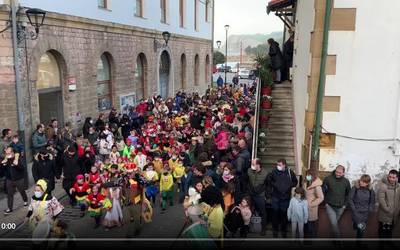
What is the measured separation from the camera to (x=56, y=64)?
1510 centimetres

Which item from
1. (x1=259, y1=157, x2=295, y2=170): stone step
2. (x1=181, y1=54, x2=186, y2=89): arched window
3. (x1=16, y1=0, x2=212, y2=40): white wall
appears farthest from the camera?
(x1=181, y1=54, x2=186, y2=89): arched window

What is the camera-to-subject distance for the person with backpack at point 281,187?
796cm

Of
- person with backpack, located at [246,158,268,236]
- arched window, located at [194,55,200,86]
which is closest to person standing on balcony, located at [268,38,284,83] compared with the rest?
person with backpack, located at [246,158,268,236]

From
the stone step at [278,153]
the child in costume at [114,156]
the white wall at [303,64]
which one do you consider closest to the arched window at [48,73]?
the child in costume at [114,156]

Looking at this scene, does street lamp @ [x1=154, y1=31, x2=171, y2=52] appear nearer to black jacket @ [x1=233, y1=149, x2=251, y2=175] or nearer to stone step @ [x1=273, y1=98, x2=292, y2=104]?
stone step @ [x1=273, y1=98, x2=292, y2=104]

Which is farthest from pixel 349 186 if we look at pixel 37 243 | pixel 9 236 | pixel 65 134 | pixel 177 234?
pixel 65 134

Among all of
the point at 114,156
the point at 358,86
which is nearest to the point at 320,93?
the point at 358,86

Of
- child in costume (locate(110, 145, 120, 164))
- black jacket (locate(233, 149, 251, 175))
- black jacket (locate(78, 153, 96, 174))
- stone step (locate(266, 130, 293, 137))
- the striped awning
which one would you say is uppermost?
the striped awning

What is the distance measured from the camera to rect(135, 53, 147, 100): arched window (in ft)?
75.7

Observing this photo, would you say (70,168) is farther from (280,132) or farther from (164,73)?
(164,73)

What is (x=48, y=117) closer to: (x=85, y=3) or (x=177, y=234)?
(x=85, y=3)

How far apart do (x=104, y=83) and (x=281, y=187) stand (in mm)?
12842

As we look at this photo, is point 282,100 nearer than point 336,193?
No

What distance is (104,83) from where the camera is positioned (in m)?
19.0
